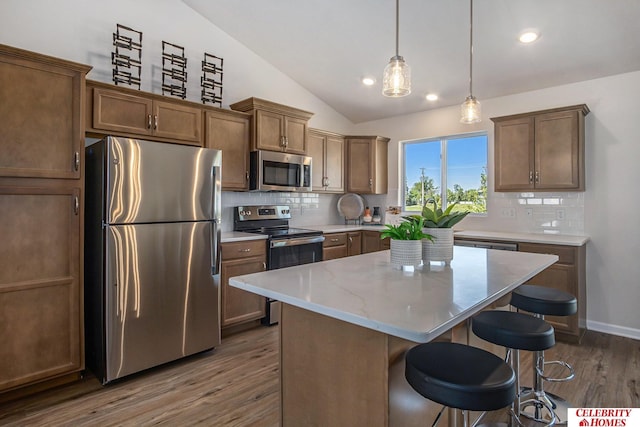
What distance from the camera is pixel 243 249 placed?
11.1ft

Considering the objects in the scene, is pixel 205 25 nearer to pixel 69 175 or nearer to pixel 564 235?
pixel 69 175

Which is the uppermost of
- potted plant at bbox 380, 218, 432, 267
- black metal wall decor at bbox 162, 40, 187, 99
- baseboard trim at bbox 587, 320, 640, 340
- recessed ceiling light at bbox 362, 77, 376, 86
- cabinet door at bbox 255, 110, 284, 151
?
recessed ceiling light at bbox 362, 77, 376, 86

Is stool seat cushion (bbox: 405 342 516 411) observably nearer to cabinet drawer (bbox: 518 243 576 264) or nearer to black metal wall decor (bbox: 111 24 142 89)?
cabinet drawer (bbox: 518 243 576 264)

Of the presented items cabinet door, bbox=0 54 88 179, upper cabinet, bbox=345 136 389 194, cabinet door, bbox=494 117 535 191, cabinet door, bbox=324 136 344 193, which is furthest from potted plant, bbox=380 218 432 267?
upper cabinet, bbox=345 136 389 194

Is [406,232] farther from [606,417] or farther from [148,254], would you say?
[148,254]

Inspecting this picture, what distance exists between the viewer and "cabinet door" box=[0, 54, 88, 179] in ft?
6.98

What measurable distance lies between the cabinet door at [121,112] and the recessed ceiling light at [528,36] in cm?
311

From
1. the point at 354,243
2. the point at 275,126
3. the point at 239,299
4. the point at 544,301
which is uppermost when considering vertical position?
the point at 275,126

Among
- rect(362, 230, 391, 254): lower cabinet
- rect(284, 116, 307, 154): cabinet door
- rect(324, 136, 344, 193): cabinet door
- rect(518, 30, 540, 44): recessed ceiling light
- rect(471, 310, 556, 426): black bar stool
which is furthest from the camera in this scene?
rect(324, 136, 344, 193): cabinet door

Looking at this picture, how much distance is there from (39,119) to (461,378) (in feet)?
8.74

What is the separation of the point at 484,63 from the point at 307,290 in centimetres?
315

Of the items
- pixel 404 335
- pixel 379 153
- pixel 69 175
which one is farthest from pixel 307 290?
pixel 379 153

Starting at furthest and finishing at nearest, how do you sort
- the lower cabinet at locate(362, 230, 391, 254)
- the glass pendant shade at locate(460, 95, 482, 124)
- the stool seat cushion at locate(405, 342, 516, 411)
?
the lower cabinet at locate(362, 230, 391, 254), the glass pendant shade at locate(460, 95, 482, 124), the stool seat cushion at locate(405, 342, 516, 411)

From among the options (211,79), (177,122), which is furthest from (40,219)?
(211,79)
